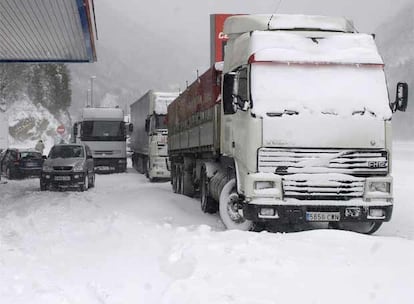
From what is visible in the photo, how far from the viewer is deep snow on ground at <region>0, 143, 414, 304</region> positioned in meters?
5.81

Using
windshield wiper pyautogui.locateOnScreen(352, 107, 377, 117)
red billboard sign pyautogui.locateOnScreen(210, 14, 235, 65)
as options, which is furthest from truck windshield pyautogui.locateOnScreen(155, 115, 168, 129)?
windshield wiper pyautogui.locateOnScreen(352, 107, 377, 117)

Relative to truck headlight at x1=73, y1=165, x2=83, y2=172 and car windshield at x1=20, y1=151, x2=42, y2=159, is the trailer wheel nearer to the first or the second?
truck headlight at x1=73, y1=165, x2=83, y2=172

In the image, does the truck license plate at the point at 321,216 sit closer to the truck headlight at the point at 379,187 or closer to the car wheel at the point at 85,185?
the truck headlight at the point at 379,187

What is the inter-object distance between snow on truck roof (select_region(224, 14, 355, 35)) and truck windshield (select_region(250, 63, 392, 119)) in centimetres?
126

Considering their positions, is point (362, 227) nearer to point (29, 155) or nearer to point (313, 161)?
point (313, 161)

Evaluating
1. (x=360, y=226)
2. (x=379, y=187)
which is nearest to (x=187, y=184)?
(x=360, y=226)

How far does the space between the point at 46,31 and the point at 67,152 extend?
16.3 feet

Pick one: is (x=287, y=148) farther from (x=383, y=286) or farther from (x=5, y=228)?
(x=5, y=228)

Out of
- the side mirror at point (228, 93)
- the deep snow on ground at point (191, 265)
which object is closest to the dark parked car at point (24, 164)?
the deep snow on ground at point (191, 265)

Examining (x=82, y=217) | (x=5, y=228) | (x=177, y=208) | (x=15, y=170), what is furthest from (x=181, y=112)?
(x=15, y=170)

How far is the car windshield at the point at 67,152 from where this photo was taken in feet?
67.1

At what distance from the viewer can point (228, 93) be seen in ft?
31.9

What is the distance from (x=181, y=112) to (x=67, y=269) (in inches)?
393

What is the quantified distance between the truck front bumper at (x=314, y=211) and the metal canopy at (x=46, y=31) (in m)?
6.77
